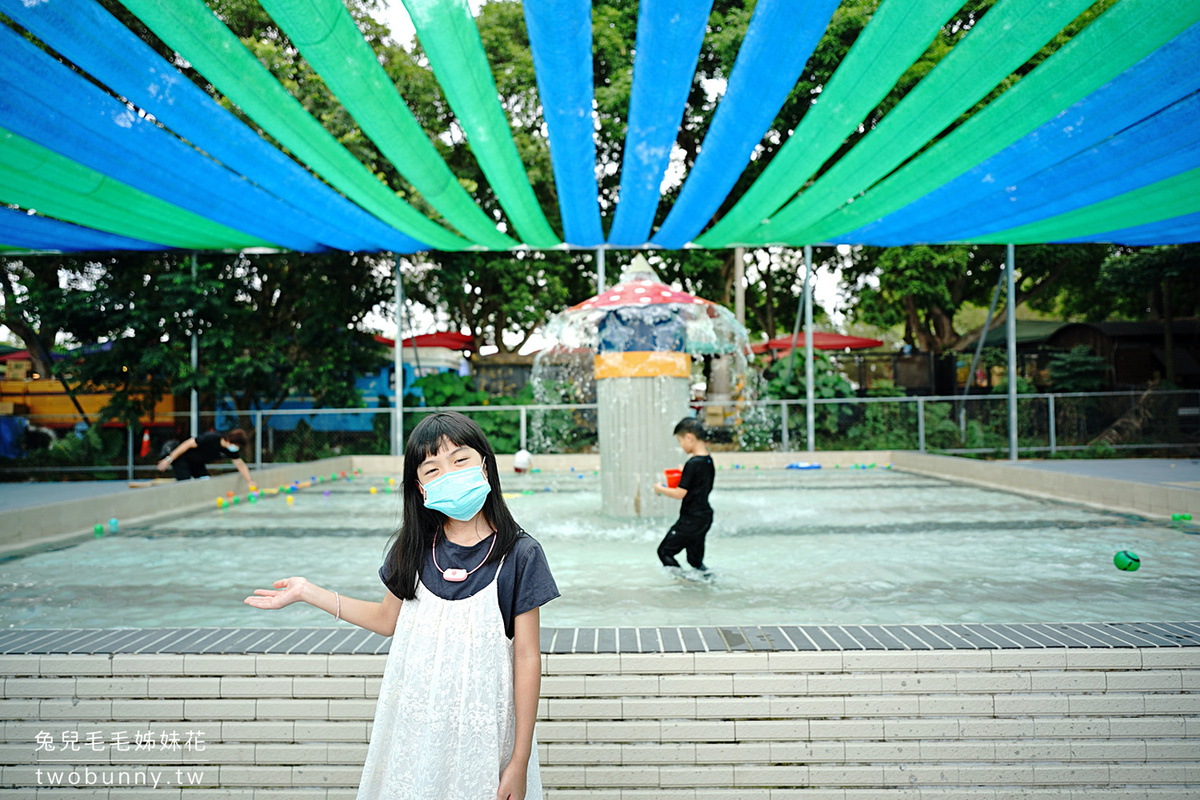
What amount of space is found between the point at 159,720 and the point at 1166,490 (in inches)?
329

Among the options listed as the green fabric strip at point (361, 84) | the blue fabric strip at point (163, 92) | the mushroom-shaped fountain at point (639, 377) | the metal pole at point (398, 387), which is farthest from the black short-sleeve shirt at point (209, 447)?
the mushroom-shaped fountain at point (639, 377)

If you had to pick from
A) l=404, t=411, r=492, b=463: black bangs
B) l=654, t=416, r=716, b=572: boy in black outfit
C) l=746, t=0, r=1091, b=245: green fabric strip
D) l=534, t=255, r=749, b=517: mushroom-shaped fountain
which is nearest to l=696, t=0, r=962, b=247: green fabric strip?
l=746, t=0, r=1091, b=245: green fabric strip

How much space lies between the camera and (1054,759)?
2.83 m

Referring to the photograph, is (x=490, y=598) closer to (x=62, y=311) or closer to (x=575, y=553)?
(x=575, y=553)

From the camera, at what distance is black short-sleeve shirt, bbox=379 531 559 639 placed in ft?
5.96

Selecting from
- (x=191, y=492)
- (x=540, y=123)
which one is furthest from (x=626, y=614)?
(x=540, y=123)

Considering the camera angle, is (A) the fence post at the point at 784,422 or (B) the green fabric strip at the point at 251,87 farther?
(A) the fence post at the point at 784,422

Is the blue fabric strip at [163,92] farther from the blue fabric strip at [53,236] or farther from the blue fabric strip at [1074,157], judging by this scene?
the blue fabric strip at [1074,157]

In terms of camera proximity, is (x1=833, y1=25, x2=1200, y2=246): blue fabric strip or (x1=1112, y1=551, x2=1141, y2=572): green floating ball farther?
(x1=833, y1=25, x2=1200, y2=246): blue fabric strip

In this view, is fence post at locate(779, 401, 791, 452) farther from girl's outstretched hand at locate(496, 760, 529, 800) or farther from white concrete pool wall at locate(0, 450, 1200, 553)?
girl's outstretched hand at locate(496, 760, 529, 800)

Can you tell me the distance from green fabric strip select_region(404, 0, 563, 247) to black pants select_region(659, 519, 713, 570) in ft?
12.9

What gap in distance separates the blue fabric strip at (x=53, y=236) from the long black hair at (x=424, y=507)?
33.2ft

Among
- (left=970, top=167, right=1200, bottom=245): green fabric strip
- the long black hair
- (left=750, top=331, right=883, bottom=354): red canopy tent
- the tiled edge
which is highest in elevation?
(left=970, top=167, right=1200, bottom=245): green fabric strip

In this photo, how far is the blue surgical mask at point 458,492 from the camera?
183 centimetres
